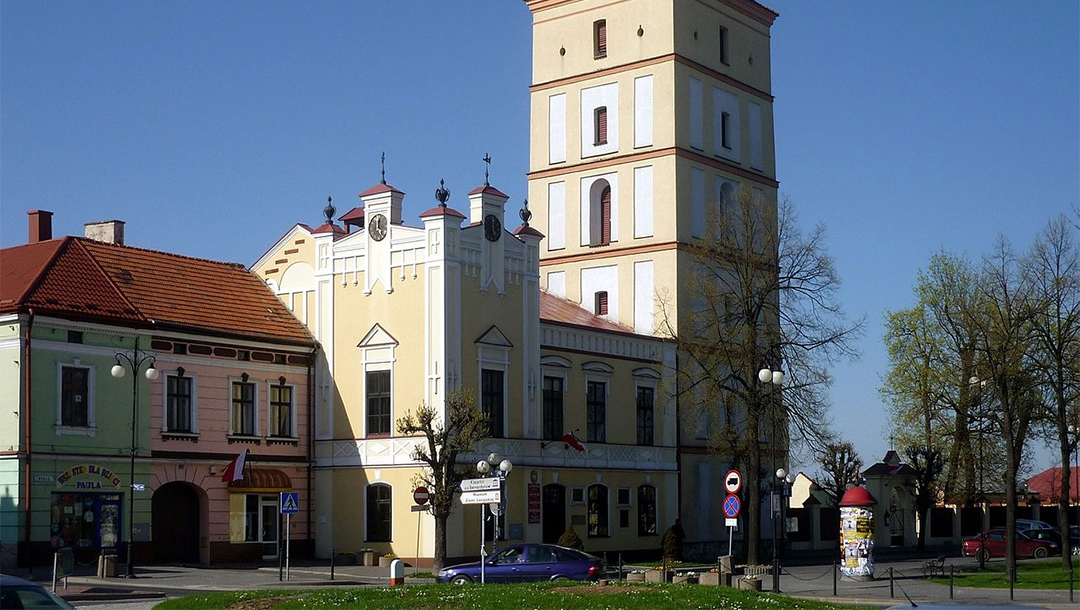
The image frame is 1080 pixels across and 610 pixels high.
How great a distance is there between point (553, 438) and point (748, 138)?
19755 mm

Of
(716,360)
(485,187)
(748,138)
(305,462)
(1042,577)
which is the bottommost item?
(1042,577)

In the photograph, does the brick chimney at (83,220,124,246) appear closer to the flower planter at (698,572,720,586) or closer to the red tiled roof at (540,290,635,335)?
the red tiled roof at (540,290,635,335)

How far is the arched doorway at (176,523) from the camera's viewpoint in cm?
4534

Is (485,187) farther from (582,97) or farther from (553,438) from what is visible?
(582,97)

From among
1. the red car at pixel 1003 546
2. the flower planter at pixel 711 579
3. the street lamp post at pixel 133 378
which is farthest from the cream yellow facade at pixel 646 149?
the flower planter at pixel 711 579

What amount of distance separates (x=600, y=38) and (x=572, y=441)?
20154 mm

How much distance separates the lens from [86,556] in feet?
137

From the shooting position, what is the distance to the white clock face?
49156mm

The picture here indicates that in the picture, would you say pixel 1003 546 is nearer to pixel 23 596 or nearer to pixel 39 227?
pixel 39 227

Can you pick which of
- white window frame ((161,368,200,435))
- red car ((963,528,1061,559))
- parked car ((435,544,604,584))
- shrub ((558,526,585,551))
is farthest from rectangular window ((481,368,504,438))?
red car ((963,528,1061,559))

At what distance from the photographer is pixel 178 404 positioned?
45500 mm

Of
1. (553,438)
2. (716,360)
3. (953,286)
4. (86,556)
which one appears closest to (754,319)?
(716,360)

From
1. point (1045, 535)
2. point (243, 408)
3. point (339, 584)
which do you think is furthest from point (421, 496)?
point (1045, 535)

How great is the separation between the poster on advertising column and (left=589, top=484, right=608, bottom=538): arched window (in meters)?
12.0
